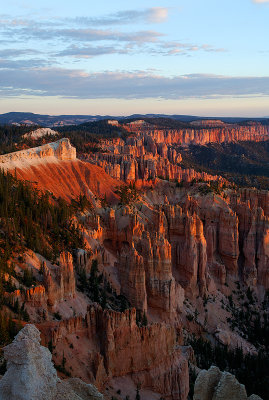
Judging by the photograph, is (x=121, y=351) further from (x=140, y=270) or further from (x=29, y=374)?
(x=29, y=374)

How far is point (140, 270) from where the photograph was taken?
30.4 m

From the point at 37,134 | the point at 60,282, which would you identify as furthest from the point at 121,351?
the point at 37,134

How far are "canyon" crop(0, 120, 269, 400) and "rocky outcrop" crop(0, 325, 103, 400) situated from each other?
7.36 meters

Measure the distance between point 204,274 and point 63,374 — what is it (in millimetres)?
24683

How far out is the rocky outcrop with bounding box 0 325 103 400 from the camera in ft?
31.8

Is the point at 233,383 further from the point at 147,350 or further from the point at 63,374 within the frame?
the point at 147,350

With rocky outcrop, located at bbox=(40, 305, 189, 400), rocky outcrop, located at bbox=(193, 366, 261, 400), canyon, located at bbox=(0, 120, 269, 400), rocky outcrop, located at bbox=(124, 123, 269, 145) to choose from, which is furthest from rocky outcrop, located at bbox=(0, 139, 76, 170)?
rocky outcrop, located at bbox=(124, 123, 269, 145)

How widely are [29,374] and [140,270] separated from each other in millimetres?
20814

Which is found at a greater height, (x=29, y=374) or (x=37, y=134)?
(x=37, y=134)

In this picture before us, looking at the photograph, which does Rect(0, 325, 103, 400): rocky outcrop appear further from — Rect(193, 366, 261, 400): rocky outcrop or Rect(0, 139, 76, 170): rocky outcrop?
Rect(0, 139, 76, 170): rocky outcrop

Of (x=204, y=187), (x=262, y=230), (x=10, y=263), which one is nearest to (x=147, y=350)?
(x=10, y=263)

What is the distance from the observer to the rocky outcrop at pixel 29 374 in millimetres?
9703

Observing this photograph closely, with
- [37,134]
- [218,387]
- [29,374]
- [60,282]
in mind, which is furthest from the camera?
[37,134]

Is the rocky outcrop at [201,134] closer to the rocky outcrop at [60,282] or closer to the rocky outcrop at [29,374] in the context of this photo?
the rocky outcrop at [60,282]
